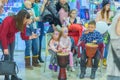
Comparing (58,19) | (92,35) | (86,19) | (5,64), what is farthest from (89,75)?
(86,19)

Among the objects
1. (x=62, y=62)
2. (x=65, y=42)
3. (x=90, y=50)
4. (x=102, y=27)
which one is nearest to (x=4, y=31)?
(x=62, y=62)

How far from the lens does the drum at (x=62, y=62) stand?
5.75 meters

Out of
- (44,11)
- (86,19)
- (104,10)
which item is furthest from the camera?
(86,19)

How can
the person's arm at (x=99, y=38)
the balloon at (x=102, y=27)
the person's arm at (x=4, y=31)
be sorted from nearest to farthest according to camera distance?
the person's arm at (x=4, y=31) → the person's arm at (x=99, y=38) → the balloon at (x=102, y=27)

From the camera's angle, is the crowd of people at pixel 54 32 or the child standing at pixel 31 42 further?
the child standing at pixel 31 42

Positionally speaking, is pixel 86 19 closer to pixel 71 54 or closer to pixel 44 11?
pixel 44 11

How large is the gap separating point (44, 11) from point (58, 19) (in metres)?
0.34

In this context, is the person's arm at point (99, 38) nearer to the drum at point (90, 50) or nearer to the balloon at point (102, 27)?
the drum at point (90, 50)

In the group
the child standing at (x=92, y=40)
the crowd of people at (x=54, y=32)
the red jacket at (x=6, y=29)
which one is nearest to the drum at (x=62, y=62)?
the crowd of people at (x=54, y=32)

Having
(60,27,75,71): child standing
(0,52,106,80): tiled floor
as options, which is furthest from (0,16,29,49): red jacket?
(60,27,75,71): child standing

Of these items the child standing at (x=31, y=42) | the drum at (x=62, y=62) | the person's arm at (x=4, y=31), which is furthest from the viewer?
the child standing at (x=31, y=42)

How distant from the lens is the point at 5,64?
5.00 meters

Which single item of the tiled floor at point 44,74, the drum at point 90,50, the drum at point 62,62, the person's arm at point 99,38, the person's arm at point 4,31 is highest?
the person's arm at point 4,31

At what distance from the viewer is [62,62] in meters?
5.79
